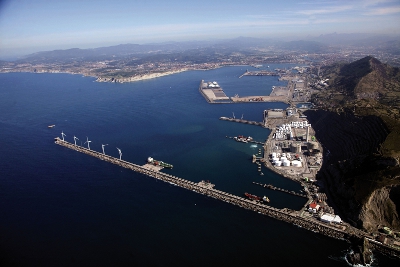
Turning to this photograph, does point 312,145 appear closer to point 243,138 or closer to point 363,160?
point 363,160

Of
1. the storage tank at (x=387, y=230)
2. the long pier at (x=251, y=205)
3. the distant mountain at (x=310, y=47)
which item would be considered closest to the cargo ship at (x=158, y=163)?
the long pier at (x=251, y=205)

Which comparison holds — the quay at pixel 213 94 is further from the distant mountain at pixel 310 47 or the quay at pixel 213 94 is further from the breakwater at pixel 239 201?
the distant mountain at pixel 310 47

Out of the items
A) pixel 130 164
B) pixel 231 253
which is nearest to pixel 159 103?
pixel 130 164

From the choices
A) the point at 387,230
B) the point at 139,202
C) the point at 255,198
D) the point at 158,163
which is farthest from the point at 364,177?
the point at 158,163

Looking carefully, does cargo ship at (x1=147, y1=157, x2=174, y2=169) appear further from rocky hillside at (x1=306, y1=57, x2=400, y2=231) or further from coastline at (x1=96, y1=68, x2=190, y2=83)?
coastline at (x1=96, y1=68, x2=190, y2=83)

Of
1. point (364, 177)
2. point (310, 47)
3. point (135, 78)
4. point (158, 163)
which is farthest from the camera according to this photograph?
point (310, 47)

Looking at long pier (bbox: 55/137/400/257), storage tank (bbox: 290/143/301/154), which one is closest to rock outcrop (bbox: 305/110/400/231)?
long pier (bbox: 55/137/400/257)
